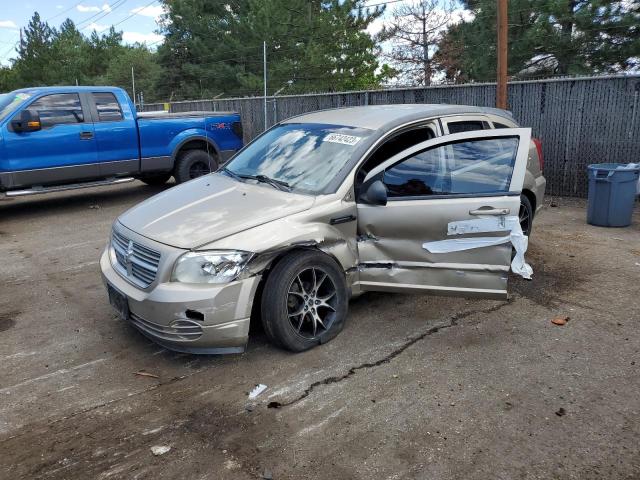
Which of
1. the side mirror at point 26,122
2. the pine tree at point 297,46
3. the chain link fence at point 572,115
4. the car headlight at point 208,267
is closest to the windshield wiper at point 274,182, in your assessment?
the car headlight at point 208,267

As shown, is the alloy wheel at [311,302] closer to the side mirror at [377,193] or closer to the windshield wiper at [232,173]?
the side mirror at [377,193]

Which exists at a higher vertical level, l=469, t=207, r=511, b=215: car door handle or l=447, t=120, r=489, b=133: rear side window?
l=447, t=120, r=489, b=133: rear side window

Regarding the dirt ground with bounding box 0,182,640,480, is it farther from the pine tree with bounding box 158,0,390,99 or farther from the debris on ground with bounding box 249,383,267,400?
the pine tree with bounding box 158,0,390,99

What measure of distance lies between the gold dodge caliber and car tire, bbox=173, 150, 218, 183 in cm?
572

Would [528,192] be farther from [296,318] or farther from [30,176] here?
[30,176]

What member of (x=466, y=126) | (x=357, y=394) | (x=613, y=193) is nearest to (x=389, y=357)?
(x=357, y=394)

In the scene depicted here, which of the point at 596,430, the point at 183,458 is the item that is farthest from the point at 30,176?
the point at 596,430

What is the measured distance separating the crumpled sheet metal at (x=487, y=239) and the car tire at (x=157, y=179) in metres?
7.65

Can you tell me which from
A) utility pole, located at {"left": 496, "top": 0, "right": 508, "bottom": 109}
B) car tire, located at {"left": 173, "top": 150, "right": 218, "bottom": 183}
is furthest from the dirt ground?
car tire, located at {"left": 173, "top": 150, "right": 218, "bottom": 183}

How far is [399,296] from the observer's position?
16.6 feet

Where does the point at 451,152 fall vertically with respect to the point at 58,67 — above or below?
below

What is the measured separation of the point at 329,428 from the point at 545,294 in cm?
297

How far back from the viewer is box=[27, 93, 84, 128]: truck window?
8.59m

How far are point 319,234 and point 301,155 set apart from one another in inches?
39.9
